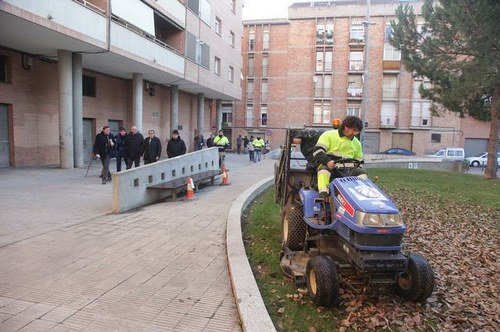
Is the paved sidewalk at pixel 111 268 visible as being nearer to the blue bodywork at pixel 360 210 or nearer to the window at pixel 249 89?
the blue bodywork at pixel 360 210

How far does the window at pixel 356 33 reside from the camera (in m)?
45.9

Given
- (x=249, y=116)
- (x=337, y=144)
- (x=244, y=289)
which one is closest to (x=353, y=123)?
(x=337, y=144)

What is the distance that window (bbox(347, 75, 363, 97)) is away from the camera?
152 ft

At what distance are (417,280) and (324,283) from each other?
920 millimetres

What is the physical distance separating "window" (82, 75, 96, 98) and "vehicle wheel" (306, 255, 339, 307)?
62.4 feet

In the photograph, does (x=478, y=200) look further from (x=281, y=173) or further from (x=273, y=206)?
(x=281, y=173)

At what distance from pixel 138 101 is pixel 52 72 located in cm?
478

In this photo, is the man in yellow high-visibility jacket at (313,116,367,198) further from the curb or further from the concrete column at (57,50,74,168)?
the concrete column at (57,50,74,168)

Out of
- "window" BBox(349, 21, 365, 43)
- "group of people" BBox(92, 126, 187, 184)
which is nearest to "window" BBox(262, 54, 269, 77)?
"window" BBox(349, 21, 365, 43)

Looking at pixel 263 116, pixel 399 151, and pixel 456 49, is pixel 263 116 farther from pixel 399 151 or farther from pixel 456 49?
pixel 456 49

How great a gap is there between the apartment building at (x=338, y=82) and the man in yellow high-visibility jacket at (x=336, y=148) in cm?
4154

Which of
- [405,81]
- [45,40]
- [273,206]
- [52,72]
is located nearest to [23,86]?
[52,72]

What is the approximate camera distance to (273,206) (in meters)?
9.30

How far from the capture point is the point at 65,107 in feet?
52.3
